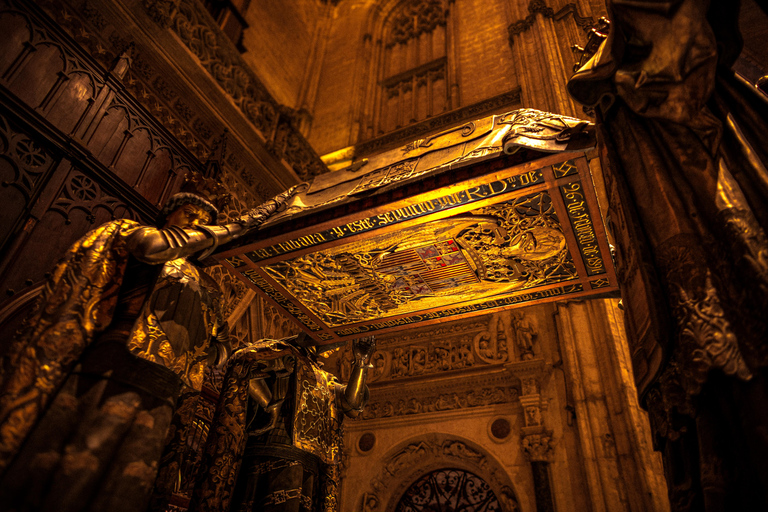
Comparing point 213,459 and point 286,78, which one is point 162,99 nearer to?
point 213,459

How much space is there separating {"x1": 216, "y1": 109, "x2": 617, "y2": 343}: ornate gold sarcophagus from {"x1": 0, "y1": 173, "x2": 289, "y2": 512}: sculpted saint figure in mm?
666

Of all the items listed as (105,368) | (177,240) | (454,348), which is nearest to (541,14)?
(454,348)

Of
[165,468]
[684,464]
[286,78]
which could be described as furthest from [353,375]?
[286,78]

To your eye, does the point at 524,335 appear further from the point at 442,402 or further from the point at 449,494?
the point at 449,494

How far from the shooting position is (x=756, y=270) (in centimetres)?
118

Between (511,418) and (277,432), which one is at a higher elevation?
(511,418)

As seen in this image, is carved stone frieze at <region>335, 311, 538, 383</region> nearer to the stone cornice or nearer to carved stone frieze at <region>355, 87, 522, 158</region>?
the stone cornice

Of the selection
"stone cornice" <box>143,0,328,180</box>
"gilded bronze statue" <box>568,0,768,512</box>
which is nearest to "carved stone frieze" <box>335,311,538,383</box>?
"stone cornice" <box>143,0,328,180</box>

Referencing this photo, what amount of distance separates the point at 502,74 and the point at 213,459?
26.6 ft

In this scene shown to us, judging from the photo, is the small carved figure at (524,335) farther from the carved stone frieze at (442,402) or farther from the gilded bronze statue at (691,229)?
the gilded bronze statue at (691,229)

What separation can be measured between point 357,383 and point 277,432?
709mm

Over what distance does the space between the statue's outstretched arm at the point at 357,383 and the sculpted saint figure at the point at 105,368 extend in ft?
4.22

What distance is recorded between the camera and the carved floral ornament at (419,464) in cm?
522

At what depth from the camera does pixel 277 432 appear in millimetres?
3031
